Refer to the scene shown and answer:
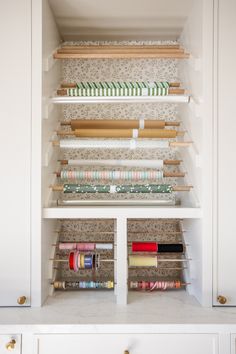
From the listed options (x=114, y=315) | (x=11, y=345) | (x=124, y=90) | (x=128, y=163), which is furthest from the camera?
(x=128, y=163)

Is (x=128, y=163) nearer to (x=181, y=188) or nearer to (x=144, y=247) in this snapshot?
(x=181, y=188)

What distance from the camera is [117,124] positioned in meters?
2.14

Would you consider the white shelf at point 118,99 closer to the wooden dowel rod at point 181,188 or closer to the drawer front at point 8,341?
the wooden dowel rod at point 181,188

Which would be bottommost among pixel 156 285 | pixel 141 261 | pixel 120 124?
pixel 156 285

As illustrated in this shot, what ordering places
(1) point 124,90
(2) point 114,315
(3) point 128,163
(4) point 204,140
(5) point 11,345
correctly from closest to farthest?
(5) point 11,345
(2) point 114,315
(4) point 204,140
(1) point 124,90
(3) point 128,163

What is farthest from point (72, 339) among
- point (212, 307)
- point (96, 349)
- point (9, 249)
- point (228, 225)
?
point (228, 225)

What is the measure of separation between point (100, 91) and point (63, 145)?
36 cm

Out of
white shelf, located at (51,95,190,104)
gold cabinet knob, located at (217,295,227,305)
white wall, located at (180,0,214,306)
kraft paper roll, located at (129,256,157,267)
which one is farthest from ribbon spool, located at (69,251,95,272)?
white shelf, located at (51,95,190,104)

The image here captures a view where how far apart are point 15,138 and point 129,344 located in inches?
43.0

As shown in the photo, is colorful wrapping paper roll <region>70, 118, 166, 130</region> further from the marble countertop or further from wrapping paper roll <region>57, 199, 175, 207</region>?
the marble countertop

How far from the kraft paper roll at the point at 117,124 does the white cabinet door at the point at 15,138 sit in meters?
0.42

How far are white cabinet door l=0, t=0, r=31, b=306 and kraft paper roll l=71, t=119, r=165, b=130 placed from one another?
42 centimetres

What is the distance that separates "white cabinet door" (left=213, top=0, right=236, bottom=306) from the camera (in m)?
1.82

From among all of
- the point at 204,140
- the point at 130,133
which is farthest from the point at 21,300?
the point at 204,140
